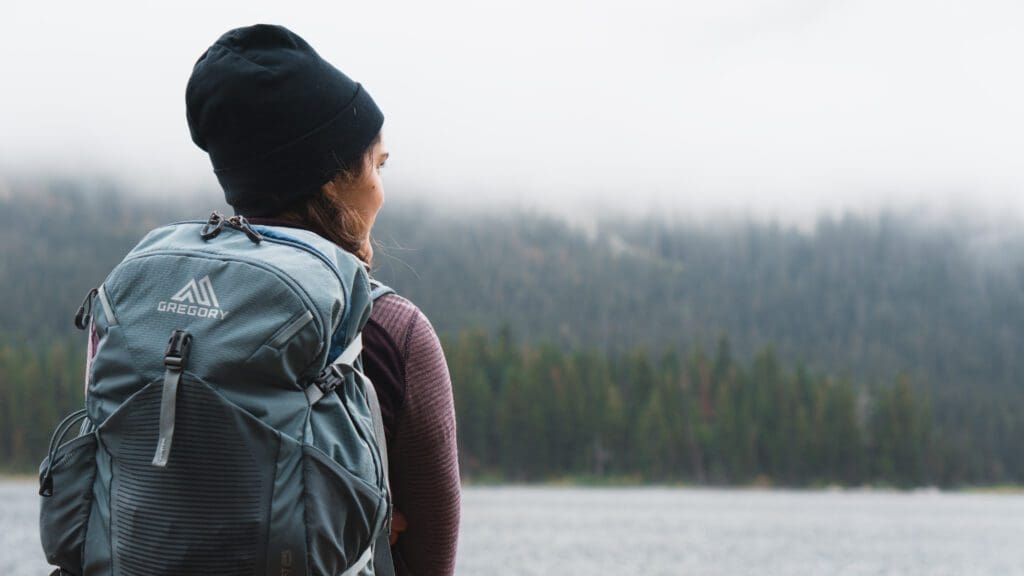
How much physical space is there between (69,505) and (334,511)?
557 mm

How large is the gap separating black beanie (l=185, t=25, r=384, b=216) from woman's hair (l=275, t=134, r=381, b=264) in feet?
0.06

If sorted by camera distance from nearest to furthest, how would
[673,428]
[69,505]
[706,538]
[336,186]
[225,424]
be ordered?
[225,424]
[69,505]
[336,186]
[706,538]
[673,428]

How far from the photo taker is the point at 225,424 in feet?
6.85

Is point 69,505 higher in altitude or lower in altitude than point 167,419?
lower

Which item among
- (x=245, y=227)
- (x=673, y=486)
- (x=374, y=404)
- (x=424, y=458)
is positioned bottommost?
(x=673, y=486)

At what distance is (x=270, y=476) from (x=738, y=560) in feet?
134

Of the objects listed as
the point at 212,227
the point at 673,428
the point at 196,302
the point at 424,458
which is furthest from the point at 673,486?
the point at 196,302

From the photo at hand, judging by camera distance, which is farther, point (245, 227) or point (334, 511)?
point (245, 227)

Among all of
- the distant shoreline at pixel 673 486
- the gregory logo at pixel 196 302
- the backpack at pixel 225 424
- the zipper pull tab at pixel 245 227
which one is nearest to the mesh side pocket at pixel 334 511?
the backpack at pixel 225 424

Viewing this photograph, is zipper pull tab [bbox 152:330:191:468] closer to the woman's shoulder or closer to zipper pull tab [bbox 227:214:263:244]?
zipper pull tab [bbox 227:214:263:244]

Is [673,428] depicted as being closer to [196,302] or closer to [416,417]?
[416,417]

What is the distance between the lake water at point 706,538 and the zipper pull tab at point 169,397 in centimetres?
2885

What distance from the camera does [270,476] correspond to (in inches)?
82.6

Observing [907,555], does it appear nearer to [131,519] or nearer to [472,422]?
[131,519]
